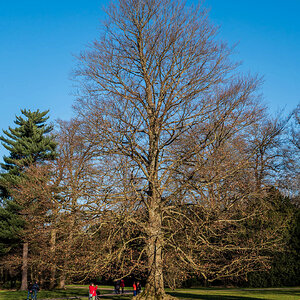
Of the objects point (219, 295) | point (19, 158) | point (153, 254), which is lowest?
point (219, 295)

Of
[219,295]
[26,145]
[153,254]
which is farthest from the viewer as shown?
[26,145]

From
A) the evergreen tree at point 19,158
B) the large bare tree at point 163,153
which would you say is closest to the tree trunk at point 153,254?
the large bare tree at point 163,153

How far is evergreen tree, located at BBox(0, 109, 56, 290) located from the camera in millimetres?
29938

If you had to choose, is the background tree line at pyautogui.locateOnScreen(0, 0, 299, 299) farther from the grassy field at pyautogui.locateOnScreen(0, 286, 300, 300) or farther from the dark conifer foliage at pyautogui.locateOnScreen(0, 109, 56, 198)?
the dark conifer foliage at pyautogui.locateOnScreen(0, 109, 56, 198)

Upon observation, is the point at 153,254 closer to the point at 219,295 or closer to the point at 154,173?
the point at 154,173

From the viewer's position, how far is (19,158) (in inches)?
1315

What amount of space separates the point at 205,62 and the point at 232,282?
2017 cm

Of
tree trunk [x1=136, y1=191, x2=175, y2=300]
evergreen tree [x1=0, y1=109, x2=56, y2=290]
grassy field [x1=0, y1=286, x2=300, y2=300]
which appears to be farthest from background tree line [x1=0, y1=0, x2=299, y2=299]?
evergreen tree [x1=0, y1=109, x2=56, y2=290]

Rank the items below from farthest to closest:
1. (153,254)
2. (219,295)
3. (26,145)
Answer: (26,145) → (219,295) → (153,254)

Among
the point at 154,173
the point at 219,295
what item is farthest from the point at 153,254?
the point at 219,295

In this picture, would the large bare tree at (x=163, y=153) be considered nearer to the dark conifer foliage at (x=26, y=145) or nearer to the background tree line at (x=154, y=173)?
the background tree line at (x=154, y=173)

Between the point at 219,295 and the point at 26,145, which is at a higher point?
the point at 26,145

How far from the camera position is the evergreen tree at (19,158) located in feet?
98.2

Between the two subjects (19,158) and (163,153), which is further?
(19,158)
